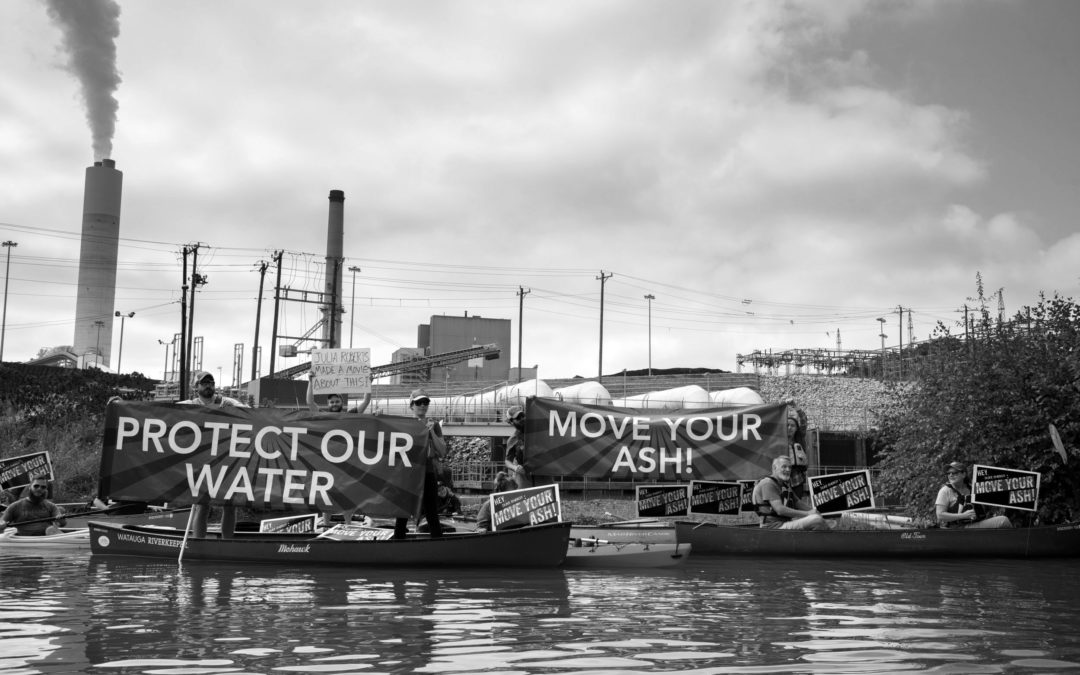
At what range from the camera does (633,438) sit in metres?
17.9

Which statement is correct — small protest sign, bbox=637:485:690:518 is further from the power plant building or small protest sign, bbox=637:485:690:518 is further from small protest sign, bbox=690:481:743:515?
A: the power plant building

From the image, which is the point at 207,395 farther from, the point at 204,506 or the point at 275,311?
the point at 275,311

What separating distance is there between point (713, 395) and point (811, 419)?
5351 millimetres

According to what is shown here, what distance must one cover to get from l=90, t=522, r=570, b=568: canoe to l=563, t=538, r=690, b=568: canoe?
17.9 inches

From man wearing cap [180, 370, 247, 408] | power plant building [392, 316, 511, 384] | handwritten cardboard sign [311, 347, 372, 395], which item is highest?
power plant building [392, 316, 511, 384]

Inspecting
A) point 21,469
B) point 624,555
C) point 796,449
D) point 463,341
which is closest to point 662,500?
point 796,449

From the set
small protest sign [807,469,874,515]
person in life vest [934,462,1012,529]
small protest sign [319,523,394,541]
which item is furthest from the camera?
person in life vest [934,462,1012,529]

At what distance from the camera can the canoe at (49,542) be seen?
1630 cm

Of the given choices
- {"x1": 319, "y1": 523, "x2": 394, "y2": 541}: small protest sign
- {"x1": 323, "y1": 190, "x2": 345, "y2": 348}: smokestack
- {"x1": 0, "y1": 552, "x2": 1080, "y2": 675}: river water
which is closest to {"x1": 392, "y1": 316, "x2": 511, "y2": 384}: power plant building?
{"x1": 323, "y1": 190, "x2": 345, "y2": 348}: smokestack

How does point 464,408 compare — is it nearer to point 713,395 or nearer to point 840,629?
point 713,395

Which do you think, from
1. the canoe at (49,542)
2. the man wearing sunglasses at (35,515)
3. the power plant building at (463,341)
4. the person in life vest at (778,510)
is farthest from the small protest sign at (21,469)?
the power plant building at (463,341)

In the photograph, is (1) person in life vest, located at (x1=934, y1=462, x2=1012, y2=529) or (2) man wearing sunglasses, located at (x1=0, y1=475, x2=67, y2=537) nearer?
(2) man wearing sunglasses, located at (x1=0, y1=475, x2=67, y2=537)

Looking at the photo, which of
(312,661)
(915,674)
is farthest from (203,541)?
(915,674)

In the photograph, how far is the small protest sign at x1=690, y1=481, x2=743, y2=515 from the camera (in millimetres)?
17922
